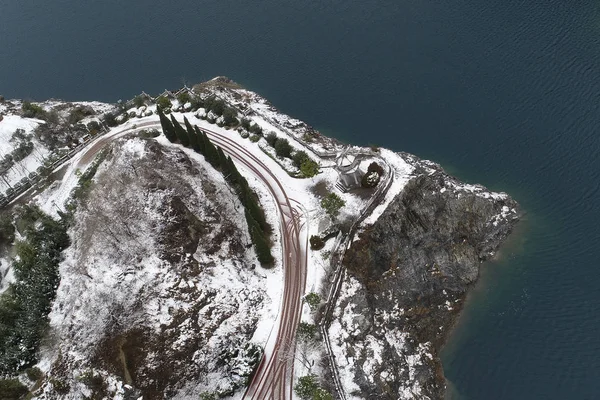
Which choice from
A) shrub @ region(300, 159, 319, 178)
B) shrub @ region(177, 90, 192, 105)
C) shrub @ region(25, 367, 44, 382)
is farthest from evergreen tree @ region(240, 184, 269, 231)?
shrub @ region(25, 367, 44, 382)

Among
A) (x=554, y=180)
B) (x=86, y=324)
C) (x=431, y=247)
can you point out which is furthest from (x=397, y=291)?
(x=86, y=324)

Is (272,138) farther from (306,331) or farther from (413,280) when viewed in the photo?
(306,331)

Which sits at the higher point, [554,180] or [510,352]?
[554,180]

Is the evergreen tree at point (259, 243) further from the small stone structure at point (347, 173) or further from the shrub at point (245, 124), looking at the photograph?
the shrub at point (245, 124)

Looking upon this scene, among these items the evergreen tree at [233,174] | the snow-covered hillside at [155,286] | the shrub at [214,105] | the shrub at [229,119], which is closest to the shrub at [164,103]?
the shrub at [214,105]

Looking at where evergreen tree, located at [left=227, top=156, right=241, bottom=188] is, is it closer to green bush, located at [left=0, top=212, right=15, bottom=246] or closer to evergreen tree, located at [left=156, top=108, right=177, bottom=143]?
evergreen tree, located at [left=156, top=108, right=177, bottom=143]

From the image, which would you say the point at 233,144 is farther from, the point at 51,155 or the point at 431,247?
the point at 431,247

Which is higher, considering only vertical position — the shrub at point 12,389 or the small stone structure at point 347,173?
the small stone structure at point 347,173
